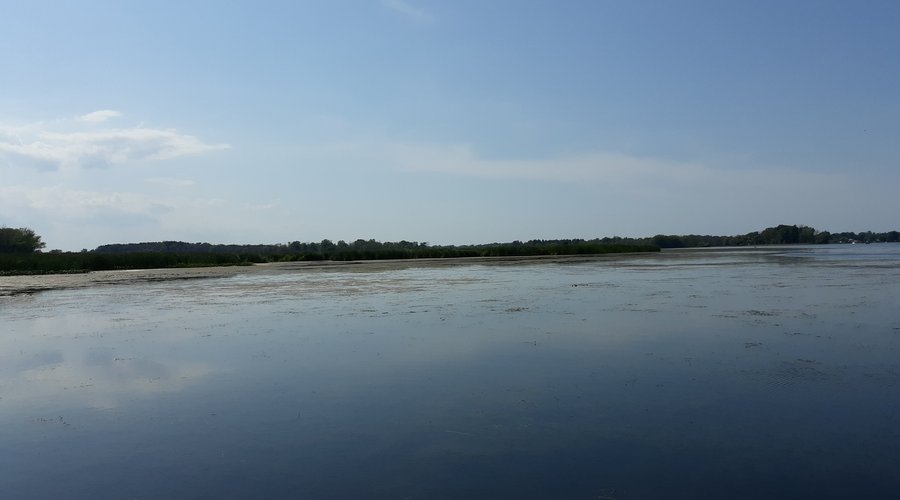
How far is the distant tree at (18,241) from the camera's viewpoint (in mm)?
64812

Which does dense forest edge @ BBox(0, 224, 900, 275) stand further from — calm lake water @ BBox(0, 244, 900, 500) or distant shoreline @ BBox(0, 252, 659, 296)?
calm lake water @ BBox(0, 244, 900, 500)

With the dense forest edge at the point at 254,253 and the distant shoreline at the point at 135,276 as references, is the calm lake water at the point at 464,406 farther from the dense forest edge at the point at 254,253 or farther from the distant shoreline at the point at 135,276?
the dense forest edge at the point at 254,253

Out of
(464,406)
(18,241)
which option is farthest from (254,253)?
(464,406)

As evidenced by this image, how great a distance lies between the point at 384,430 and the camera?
6262mm

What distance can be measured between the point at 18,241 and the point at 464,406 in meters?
73.8

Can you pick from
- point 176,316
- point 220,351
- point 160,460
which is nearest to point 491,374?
point 160,460

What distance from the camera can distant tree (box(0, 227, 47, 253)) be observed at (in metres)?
64.8

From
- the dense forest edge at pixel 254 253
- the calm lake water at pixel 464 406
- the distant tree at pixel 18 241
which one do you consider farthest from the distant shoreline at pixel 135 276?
the distant tree at pixel 18 241

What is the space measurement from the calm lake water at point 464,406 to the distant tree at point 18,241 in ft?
199

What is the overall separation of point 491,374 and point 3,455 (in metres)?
5.34

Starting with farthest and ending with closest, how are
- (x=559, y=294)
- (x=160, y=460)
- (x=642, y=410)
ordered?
(x=559, y=294)
(x=642, y=410)
(x=160, y=460)

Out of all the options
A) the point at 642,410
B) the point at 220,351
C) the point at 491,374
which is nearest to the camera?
the point at 642,410

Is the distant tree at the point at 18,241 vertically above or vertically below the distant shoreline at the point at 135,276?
above

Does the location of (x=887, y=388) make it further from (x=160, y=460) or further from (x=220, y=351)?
(x=220, y=351)
